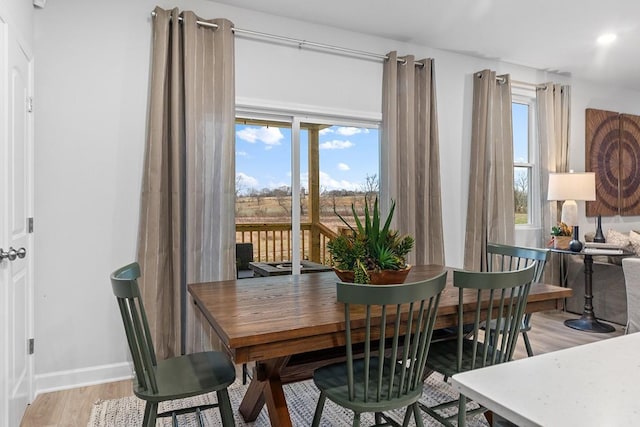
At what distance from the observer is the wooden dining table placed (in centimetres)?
148

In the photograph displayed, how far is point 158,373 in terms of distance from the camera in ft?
5.86

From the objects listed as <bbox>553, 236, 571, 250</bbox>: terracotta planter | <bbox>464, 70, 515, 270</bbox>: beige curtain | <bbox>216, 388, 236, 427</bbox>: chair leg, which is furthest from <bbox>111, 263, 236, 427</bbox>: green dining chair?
<bbox>553, 236, 571, 250</bbox>: terracotta planter

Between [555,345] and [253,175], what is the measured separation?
9.33 ft

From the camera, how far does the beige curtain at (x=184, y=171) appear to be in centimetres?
282

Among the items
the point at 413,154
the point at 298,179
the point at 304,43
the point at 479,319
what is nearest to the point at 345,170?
the point at 298,179

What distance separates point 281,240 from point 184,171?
3.31ft

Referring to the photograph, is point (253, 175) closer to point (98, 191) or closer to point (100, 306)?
point (98, 191)

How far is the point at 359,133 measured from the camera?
382 cm

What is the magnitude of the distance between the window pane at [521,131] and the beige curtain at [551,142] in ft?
0.54

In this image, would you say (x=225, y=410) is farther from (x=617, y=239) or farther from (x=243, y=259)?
(x=617, y=239)

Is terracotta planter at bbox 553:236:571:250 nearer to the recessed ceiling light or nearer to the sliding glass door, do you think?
the recessed ceiling light

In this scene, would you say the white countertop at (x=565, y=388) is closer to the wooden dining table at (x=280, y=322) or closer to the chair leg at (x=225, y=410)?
the wooden dining table at (x=280, y=322)

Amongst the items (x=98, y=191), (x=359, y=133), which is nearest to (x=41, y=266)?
(x=98, y=191)

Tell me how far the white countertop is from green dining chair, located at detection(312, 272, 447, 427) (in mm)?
600
